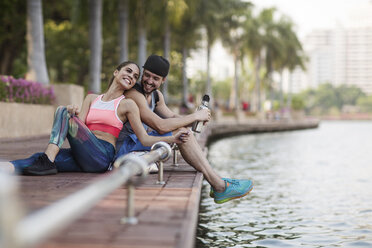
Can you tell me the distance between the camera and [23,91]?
12.4 m

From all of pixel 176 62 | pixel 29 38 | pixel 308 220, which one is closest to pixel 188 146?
pixel 308 220

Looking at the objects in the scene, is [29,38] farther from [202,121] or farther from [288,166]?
[202,121]

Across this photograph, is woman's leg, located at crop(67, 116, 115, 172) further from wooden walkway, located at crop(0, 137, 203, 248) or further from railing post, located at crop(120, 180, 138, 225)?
railing post, located at crop(120, 180, 138, 225)

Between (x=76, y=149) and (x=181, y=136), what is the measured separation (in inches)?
44.0

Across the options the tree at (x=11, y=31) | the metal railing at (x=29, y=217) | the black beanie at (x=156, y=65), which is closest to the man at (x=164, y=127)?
the black beanie at (x=156, y=65)

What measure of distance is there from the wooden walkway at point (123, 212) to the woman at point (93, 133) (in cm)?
14

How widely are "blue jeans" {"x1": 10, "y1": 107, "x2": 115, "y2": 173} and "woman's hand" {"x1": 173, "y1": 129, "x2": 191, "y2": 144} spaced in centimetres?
73

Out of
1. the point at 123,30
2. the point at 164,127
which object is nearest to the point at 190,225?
the point at 164,127

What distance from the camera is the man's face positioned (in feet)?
17.3

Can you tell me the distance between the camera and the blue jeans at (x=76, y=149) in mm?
4988

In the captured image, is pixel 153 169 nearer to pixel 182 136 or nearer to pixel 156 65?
pixel 182 136

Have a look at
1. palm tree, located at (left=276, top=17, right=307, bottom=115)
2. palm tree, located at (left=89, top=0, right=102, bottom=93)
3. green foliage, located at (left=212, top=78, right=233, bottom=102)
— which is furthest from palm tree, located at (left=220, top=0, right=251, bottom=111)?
green foliage, located at (left=212, top=78, right=233, bottom=102)

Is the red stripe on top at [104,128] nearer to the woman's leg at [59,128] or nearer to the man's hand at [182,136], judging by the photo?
the woman's leg at [59,128]

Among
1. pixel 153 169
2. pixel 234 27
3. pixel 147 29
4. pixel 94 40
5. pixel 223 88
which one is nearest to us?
pixel 153 169
